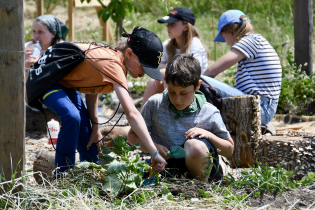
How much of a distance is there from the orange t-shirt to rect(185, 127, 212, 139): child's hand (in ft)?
1.69

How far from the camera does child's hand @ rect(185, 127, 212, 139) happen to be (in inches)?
91.7

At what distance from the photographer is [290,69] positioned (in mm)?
5195

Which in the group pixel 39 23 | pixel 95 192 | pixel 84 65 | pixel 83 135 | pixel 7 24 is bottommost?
pixel 95 192

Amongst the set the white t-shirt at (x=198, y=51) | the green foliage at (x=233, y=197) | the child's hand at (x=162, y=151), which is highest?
the white t-shirt at (x=198, y=51)

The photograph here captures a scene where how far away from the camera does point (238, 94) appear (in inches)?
127

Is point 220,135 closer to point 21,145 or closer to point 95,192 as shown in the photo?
point 95,192

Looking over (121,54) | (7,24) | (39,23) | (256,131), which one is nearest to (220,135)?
(256,131)

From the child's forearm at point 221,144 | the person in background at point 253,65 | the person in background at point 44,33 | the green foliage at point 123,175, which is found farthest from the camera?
the person in background at point 44,33

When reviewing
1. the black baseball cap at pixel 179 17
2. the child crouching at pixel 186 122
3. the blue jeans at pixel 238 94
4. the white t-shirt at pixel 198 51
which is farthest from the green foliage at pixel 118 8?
the child crouching at pixel 186 122

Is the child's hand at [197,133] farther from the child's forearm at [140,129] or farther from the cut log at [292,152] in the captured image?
the cut log at [292,152]

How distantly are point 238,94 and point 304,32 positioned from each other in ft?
8.67

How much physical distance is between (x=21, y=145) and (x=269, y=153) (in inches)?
76.0

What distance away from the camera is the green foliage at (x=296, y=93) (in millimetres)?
4871

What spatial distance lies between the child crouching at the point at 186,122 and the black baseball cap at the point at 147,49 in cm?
10
